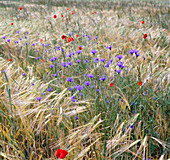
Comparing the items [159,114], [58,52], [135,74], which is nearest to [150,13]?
[58,52]

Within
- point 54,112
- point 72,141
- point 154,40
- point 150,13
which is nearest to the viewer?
point 72,141

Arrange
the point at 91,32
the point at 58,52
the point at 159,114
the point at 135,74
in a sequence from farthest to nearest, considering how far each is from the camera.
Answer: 1. the point at 91,32
2. the point at 58,52
3. the point at 135,74
4. the point at 159,114

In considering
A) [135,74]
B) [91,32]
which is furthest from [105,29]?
[135,74]

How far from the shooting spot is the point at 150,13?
4906 millimetres

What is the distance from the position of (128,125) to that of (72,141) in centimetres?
42

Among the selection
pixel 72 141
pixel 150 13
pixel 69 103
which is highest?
pixel 150 13

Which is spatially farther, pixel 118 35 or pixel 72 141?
pixel 118 35

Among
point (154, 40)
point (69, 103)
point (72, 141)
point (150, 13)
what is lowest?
point (72, 141)

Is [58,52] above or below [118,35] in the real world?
below

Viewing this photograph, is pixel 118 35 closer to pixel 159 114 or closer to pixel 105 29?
pixel 105 29

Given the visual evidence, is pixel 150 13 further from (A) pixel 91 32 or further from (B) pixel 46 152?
(B) pixel 46 152

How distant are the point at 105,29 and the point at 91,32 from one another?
1.02 ft

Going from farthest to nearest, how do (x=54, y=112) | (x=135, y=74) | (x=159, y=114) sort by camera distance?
(x=135, y=74)
(x=54, y=112)
(x=159, y=114)

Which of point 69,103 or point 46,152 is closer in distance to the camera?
point 46,152
